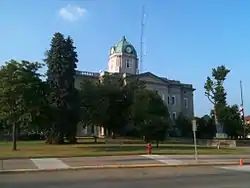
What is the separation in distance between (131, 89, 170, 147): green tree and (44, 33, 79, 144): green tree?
9.35 metres

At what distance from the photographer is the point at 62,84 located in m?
55.6

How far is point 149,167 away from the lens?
2159 cm

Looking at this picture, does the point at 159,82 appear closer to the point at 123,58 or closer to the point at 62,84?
the point at 123,58

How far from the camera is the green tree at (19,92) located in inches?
1448

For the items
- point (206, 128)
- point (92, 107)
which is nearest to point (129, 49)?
point (206, 128)

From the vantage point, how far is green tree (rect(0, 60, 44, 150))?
36.8 metres

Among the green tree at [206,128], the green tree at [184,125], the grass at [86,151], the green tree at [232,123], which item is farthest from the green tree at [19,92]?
the green tree at [184,125]

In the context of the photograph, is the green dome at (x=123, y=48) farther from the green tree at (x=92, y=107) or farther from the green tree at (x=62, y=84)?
the green tree at (x=62, y=84)

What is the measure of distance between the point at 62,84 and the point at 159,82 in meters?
52.0

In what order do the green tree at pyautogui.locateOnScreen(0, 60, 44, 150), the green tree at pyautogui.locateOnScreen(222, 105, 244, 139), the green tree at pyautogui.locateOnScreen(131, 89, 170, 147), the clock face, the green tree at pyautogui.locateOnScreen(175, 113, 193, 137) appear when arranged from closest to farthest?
the green tree at pyautogui.locateOnScreen(0, 60, 44, 150) → the green tree at pyautogui.locateOnScreen(131, 89, 170, 147) → the green tree at pyautogui.locateOnScreen(222, 105, 244, 139) → the green tree at pyautogui.locateOnScreen(175, 113, 193, 137) → the clock face

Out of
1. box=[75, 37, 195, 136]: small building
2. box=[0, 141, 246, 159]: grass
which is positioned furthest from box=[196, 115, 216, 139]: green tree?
box=[0, 141, 246, 159]: grass

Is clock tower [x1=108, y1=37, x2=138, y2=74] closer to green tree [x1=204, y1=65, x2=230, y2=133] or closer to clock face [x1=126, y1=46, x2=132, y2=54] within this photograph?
clock face [x1=126, y1=46, x2=132, y2=54]

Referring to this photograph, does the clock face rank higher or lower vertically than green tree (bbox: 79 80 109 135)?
higher

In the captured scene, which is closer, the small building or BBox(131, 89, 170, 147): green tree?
BBox(131, 89, 170, 147): green tree
